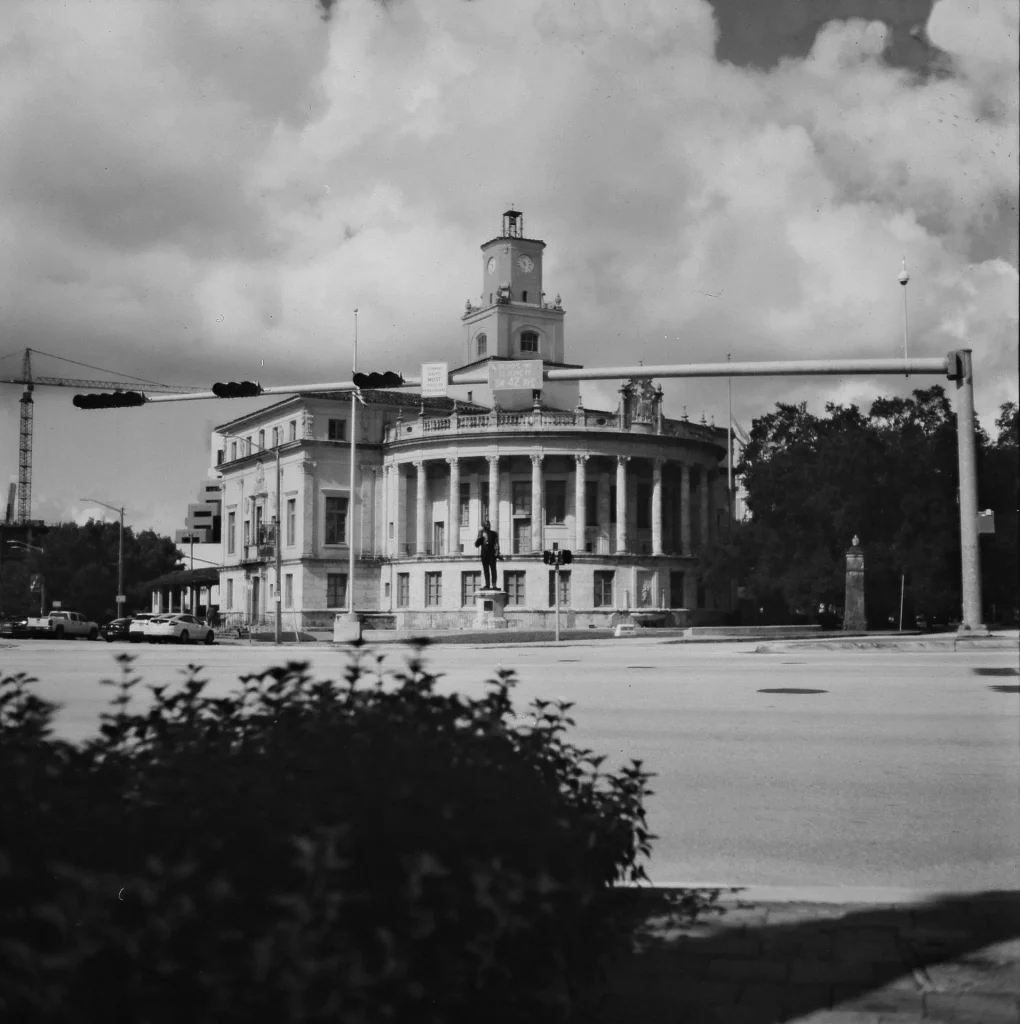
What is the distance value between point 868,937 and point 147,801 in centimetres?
350

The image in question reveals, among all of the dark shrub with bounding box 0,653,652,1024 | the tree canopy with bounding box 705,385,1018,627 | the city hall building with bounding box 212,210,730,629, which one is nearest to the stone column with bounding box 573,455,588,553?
the city hall building with bounding box 212,210,730,629

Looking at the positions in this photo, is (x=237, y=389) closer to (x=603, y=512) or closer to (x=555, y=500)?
(x=603, y=512)

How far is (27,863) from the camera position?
2.94 metres

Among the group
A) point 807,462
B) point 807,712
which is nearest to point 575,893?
point 807,712

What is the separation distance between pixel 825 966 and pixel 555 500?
A: 81.4 metres

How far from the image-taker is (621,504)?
84562 mm

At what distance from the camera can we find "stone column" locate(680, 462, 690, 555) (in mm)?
89062

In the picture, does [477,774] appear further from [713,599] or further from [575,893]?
[713,599]

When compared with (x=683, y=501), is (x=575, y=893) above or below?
below

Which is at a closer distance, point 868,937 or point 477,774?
point 477,774

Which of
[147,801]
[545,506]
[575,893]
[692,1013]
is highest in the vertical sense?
[545,506]

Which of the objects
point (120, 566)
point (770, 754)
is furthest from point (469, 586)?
point (120, 566)

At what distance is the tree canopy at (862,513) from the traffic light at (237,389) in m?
38.1

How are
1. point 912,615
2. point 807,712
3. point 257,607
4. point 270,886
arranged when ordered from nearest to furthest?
point 270,886, point 257,607, point 807,712, point 912,615
